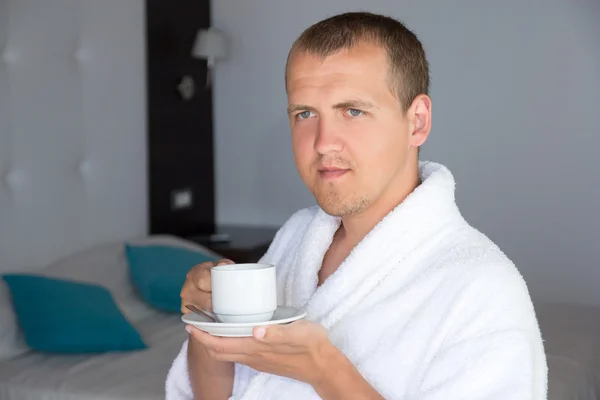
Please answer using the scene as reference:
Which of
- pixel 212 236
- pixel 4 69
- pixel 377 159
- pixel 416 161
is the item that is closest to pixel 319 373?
pixel 377 159

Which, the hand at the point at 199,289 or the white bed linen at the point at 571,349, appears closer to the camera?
the hand at the point at 199,289

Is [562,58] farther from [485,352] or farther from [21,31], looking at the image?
[485,352]

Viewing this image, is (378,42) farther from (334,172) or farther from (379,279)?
(379,279)

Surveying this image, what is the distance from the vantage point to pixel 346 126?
125cm

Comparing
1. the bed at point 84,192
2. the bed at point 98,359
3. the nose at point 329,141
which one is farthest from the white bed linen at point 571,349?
the nose at point 329,141

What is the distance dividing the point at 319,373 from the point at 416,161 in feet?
1.49

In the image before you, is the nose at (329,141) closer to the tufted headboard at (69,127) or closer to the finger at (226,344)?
the finger at (226,344)

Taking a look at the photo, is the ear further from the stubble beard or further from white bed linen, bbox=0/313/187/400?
white bed linen, bbox=0/313/187/400

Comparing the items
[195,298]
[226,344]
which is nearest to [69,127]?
[195,298]

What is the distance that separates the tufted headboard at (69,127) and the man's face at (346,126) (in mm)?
1839

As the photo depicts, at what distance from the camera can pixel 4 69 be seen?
2809 mm

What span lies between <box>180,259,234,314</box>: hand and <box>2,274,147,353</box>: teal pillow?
50.0 inches

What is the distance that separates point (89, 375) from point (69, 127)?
1.15m

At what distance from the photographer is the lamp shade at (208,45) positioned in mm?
3973
